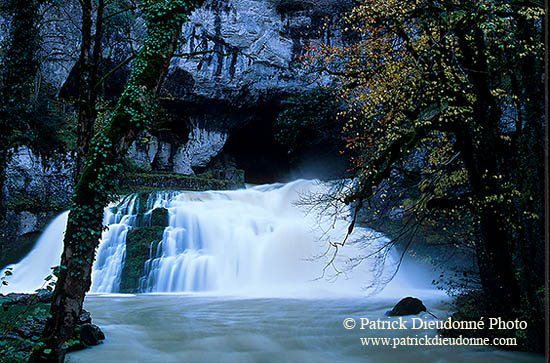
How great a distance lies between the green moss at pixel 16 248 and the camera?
13.6m

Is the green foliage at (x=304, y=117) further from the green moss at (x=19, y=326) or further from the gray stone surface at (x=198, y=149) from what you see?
the gray stone surface at (x=198, y=149)

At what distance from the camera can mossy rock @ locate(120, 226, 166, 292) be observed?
40.0 ft

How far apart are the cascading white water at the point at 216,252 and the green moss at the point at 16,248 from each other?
0.93 feet

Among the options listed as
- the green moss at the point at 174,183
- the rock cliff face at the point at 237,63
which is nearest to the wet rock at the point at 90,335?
the green moss at the point at 174,183

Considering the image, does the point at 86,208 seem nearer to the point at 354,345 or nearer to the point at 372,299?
the point at 354,345

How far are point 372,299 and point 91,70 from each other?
938 centimetres

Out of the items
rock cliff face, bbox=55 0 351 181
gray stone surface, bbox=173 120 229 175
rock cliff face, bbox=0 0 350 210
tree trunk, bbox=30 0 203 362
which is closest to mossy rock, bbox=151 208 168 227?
rock cliff face, bbox=0 0 350 210

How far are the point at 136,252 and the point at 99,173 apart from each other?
9.48 metres

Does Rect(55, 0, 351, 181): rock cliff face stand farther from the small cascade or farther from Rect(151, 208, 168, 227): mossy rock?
the small cascade

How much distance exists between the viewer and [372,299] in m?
11.7

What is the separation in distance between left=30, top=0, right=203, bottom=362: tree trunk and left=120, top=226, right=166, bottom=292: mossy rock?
29.4ft

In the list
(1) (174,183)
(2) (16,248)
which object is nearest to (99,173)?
(2) (16,248)

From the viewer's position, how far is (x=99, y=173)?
3.91 meters

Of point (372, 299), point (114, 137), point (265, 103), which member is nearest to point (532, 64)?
point (114, 137)
